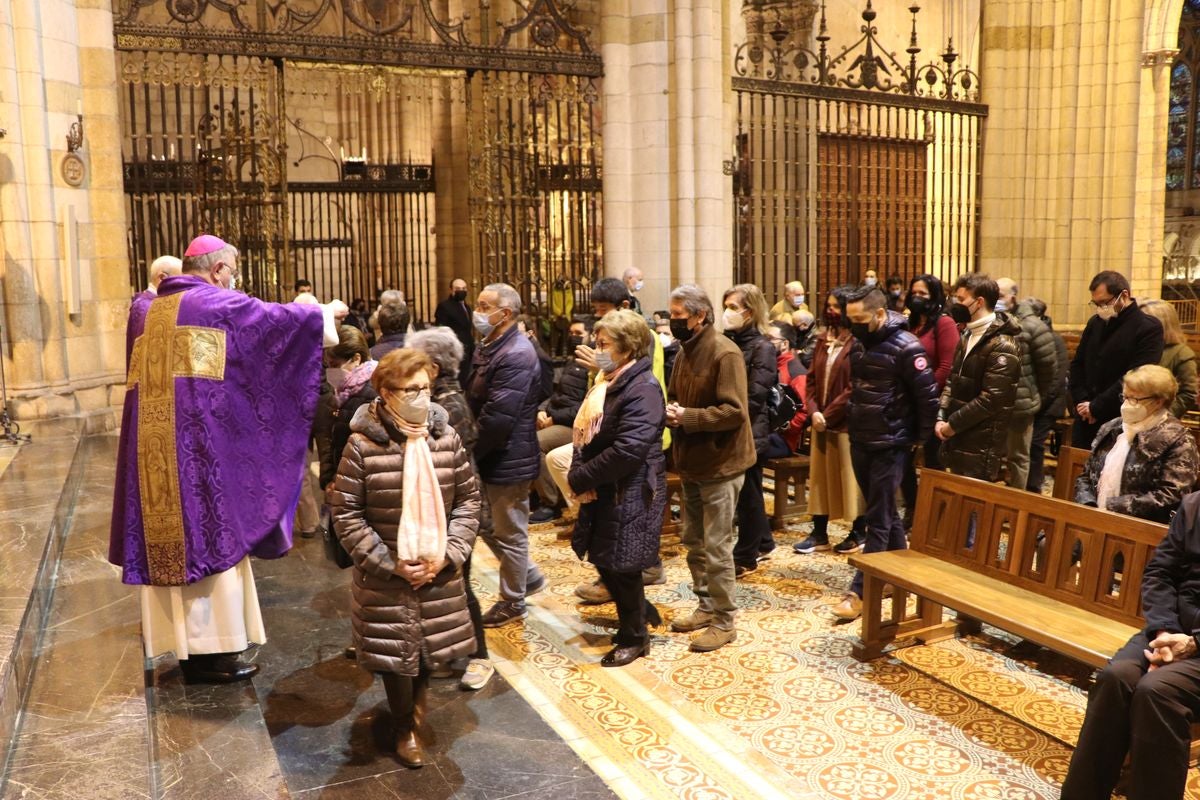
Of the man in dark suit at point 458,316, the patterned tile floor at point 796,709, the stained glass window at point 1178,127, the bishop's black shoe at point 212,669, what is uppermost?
the stained glass window at point 1178,127

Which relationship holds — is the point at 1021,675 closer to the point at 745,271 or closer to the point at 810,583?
the point at 810,583

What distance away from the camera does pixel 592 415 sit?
4633 mm

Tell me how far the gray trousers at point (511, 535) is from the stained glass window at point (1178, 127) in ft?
74.2

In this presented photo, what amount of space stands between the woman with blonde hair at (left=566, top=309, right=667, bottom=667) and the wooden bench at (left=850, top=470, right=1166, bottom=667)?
42.0 inches

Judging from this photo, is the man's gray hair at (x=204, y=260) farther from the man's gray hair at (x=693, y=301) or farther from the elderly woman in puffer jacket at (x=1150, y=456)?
the elderly woman in puffer jacket at (x=1150, y=456)

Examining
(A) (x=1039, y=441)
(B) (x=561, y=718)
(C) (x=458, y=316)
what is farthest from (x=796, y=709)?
(C) (x=458, y=316)

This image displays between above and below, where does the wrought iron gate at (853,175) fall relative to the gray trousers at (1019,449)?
above

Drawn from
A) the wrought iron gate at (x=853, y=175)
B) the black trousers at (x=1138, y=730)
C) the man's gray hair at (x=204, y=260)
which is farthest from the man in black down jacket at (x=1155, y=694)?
the wrought iron gate at (x=853, y=175)

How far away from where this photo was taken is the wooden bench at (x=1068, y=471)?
529cm

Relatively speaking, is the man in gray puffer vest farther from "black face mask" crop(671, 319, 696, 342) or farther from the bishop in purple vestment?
the bishop in purple vestment

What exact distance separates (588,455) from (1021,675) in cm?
218

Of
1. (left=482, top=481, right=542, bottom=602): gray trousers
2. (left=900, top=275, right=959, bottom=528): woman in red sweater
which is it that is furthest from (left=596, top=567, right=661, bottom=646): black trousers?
(left=900, top=275, right=959, bottom=528): woman in red sweater

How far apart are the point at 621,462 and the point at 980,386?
7.69 feet

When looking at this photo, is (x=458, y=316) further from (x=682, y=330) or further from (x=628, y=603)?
(x=628, y=603)
